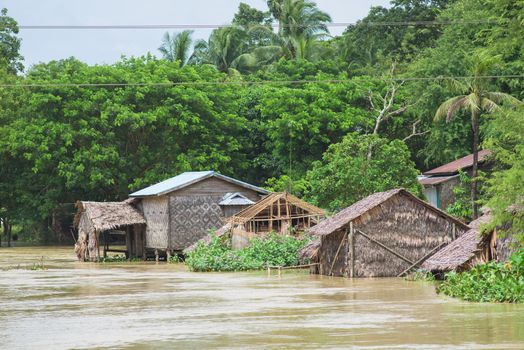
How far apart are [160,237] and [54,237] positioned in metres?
20.9

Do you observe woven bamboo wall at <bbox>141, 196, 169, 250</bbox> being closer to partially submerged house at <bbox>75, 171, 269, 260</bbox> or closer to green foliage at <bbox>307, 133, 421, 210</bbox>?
partially submerged house at <bbox>75, 171, 269, 260</bbox>

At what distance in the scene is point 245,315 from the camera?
20.6 m

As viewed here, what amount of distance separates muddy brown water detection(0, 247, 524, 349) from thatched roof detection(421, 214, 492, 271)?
661 millimetres

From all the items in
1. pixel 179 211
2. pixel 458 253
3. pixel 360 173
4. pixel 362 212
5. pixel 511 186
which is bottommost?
pixel 458 253

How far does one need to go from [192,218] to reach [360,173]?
302 inches

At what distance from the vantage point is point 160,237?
43250mm

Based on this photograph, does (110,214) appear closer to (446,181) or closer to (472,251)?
(446,181)

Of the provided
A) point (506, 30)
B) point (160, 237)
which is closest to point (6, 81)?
point (160, 237)

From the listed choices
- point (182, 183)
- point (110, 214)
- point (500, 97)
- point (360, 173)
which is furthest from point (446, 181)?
point (110, 214)

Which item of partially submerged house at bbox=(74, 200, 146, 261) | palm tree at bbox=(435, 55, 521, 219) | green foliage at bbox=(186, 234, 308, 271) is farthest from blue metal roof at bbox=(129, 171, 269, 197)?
palm tree at bbox=(435, 55, 521, 219)

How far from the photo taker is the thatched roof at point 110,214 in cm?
4291

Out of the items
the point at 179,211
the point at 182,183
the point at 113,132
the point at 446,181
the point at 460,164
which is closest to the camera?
the point at 182,183

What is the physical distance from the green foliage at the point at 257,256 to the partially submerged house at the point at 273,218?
136cm

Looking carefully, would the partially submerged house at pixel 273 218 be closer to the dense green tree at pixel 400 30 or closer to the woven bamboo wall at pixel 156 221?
the woven bamboo wall at pixel 156 221
